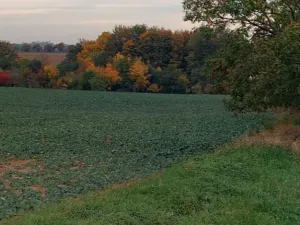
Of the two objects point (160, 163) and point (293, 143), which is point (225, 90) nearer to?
point (293, 143)

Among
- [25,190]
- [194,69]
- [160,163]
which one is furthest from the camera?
[194,69]

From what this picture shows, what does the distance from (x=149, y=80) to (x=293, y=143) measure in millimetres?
61189

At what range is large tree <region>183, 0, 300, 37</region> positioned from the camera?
62.0 feet

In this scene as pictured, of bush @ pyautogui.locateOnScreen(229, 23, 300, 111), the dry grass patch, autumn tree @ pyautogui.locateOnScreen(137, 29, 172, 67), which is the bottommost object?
the dry grass patch

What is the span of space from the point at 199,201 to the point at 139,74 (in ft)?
219

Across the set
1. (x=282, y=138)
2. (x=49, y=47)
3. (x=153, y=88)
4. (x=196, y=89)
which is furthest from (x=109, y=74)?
(x=49, y=47)

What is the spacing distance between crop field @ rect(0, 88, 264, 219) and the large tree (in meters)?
5.40

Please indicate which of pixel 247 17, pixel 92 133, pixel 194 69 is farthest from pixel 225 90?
pixel 194 69

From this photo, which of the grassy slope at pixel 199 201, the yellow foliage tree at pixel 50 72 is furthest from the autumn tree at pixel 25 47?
the grassy slope at pixel 199 201

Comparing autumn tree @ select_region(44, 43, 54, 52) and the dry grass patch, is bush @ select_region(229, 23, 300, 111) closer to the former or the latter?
the dry grass patch

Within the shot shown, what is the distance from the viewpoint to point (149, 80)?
80000 mm

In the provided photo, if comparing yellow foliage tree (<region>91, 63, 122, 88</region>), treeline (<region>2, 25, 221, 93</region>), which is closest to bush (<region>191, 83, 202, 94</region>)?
treeline (<region>2, 25, 221, 93</region>)

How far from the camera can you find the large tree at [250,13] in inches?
744

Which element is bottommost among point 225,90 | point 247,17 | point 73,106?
point 73,106
